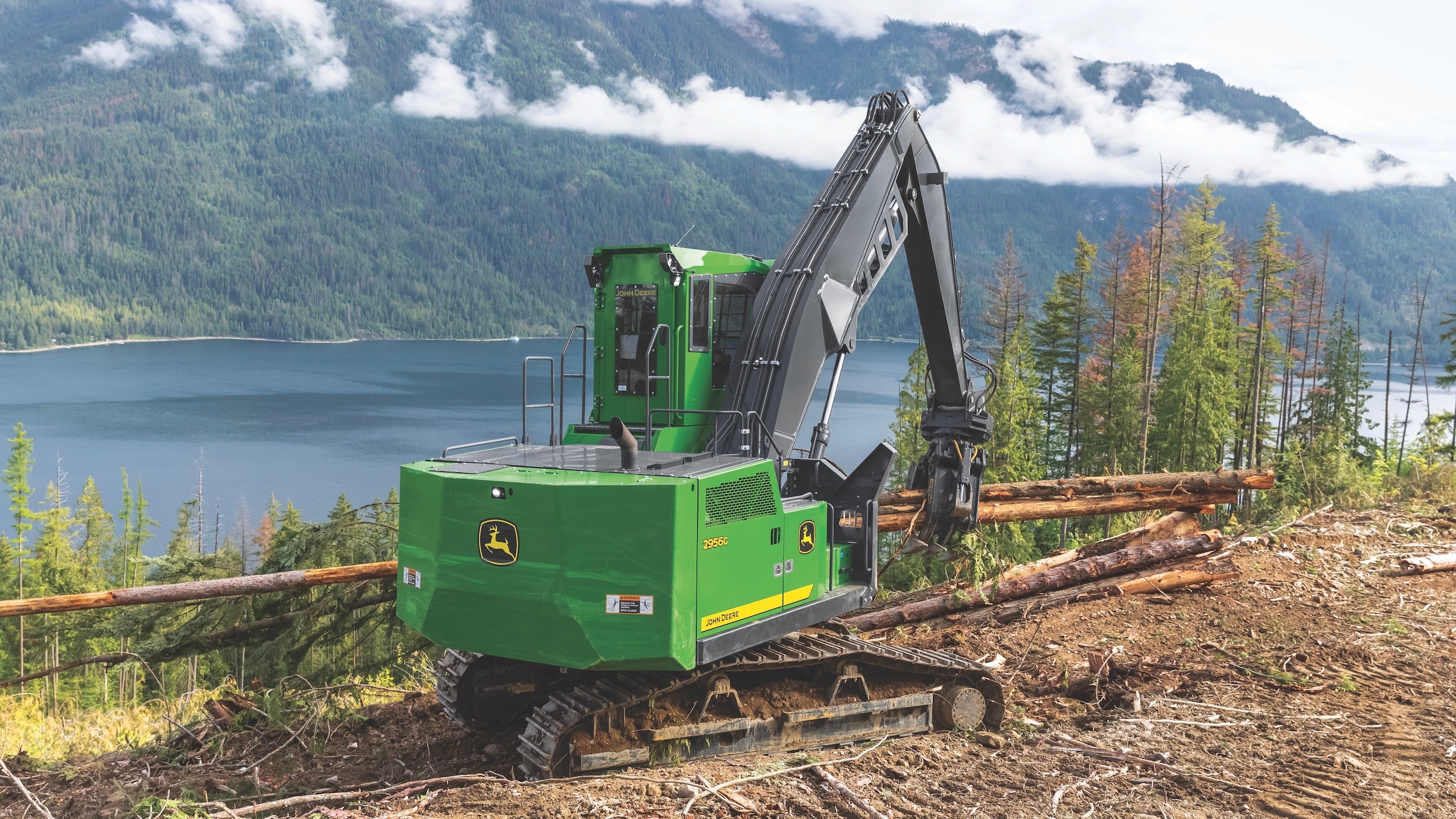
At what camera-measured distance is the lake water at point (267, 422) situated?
249 ft

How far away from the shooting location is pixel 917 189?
34.4 feet

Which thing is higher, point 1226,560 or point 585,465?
point 585,465

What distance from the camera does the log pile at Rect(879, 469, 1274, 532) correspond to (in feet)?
41.9

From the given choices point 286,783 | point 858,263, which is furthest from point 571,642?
point 858,263

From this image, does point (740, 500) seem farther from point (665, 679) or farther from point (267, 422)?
point (267, 422)

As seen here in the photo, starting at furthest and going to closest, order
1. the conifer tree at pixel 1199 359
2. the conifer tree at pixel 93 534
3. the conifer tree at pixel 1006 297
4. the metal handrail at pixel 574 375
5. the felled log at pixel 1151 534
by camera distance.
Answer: the conifer tree at pixel 93 534, the conifer tree at pixel 1006 297, the conifer tree at pixel 1199 359, the felled log at pixel 1151 534, the metal handrail at pixel 574 375

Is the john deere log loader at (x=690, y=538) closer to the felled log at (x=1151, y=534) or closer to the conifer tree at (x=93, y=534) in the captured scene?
the felled log at (x=1151, y=534)

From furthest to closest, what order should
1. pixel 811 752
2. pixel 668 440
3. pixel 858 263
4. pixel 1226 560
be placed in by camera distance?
pixel 1226 560, pixel 858 263, pixel 668 440, pixel 811 752

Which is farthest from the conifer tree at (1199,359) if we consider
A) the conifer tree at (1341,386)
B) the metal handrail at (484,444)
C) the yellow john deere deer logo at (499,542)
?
the yellow john deere deer logo at (499,542)

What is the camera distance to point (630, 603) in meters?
6.27

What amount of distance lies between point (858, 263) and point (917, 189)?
1566 millimetres

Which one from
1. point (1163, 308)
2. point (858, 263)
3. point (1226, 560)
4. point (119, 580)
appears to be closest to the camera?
point (858, 263)

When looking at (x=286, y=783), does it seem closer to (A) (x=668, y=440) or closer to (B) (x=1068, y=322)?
(A) (x=668, y=440)

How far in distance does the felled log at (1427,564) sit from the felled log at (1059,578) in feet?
8.16
